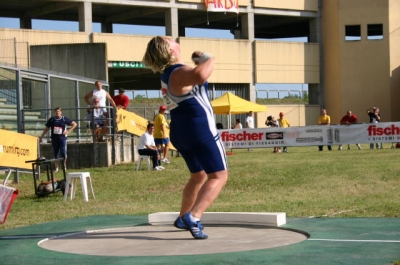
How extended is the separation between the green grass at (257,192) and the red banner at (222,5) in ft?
95.4

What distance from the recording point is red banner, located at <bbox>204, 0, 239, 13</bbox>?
52.1 metres

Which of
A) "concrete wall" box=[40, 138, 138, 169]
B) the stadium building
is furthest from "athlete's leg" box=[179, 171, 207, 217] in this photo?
the stadium building

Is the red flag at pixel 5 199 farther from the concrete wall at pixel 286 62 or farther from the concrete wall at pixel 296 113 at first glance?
the concrete wall at pixel 286 62

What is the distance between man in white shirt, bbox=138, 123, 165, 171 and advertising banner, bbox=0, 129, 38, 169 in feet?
14.9

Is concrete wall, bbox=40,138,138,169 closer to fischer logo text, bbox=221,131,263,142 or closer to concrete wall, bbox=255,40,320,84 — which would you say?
fischer logo text, bbox=221,131,263,142

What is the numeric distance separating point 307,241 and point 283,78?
48.6 m

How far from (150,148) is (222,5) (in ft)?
101

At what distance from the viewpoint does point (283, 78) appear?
5569 cm

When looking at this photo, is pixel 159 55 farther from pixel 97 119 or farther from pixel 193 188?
pixel 97 119

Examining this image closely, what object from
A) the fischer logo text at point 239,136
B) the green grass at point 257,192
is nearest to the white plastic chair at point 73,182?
the green grass at point 257,192

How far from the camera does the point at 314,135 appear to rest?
34.7 m

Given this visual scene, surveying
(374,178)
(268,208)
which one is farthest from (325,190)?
(268,208)

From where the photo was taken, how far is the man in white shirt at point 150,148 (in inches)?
905

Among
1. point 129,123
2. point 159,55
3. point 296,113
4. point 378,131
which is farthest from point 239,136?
point 159,55
